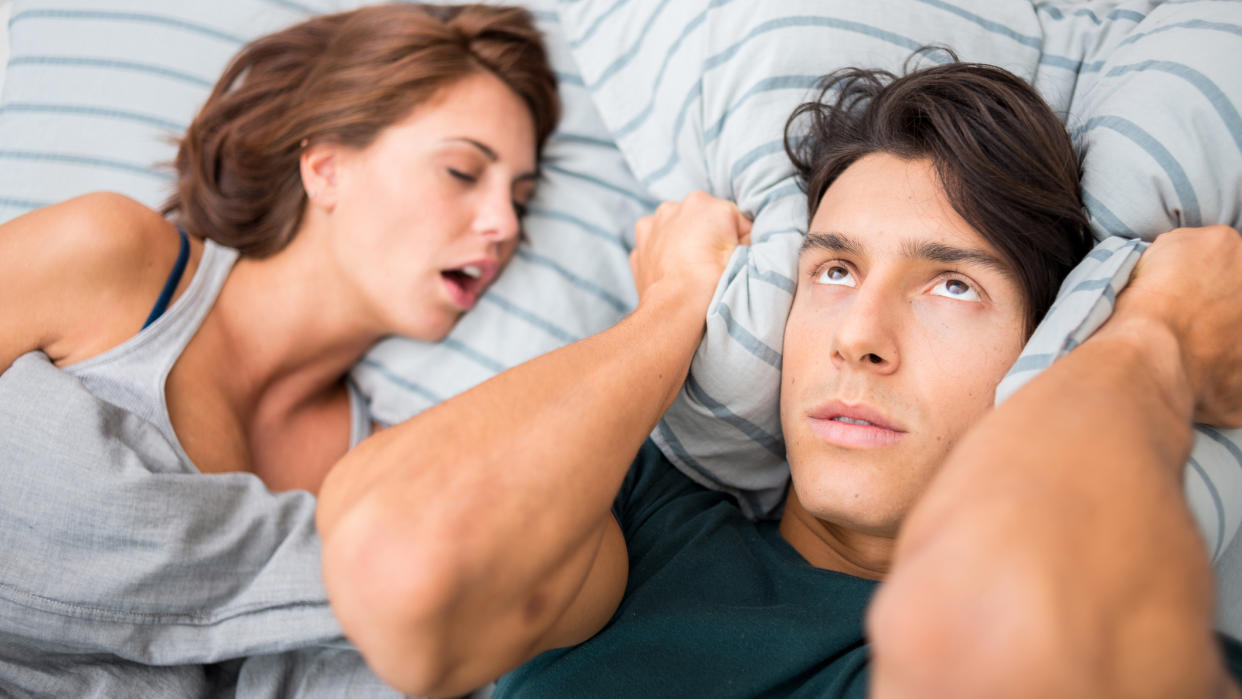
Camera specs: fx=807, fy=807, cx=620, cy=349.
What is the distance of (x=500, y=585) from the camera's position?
82 centimetres

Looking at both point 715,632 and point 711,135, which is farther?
point 711,135

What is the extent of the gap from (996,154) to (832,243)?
25cm

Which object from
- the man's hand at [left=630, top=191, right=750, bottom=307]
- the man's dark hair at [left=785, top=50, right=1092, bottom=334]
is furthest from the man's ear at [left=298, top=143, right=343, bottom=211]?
the man's dark hair at [left=785, top=50, right=1092, bottom=334]

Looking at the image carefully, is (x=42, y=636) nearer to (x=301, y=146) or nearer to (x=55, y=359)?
(x=55, y=359)

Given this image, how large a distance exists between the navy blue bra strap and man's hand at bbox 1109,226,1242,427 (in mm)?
1497

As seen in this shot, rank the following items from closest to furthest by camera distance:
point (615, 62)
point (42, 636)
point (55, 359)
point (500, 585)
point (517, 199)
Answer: point (500, 585), point (42, 636), point (55, 359), point (615, 62), point (517, 199)

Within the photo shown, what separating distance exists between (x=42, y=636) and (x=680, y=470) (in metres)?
1.00

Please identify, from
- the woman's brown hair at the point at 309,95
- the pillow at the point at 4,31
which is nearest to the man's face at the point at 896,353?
the woman's brown hair at the point at 309,95

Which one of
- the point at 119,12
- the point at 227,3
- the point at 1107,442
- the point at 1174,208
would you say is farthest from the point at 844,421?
the point at 119,12

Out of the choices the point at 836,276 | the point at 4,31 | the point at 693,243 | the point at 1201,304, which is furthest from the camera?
the point at 4,31

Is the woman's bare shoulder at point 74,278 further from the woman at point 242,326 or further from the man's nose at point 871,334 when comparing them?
the man's nose at point 871,334

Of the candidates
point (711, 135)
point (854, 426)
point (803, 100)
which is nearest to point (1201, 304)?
point (854, 426)

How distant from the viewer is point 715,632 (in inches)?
42.2

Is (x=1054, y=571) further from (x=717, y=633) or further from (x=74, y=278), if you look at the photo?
(x=74, y=278)
